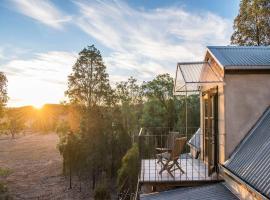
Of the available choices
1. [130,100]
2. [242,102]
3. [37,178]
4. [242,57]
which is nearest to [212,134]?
[242,102]

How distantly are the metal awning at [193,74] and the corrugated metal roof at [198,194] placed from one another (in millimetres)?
2966

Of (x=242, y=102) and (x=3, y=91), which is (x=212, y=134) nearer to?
(x=242, y=102)

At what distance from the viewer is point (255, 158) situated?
684cm

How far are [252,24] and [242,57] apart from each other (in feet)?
54.7

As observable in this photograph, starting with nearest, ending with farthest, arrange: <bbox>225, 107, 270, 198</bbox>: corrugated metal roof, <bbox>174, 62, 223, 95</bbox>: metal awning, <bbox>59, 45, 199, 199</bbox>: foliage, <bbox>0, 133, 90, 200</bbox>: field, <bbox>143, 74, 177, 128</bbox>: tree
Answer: <bbox>225, 107, 270, 198</bbox>: corrugated metal roof
<bbox>174, 62, 223, 95</bbox>: metal awning
<bbox>0, 133, 90, 200</bbox>: field
<bbox>59, 45, 199, 199</bbox>: foliage
<bbox>143, 74, 177, 128</bbox>: tree

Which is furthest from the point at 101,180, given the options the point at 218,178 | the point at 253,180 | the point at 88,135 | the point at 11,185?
the point at 253,180

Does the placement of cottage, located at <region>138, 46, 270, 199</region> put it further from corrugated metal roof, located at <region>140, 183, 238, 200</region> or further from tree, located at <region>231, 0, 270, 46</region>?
tree, located at <region>231, 0, 270, 46</region>

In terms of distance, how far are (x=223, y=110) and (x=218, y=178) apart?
188 centimetres

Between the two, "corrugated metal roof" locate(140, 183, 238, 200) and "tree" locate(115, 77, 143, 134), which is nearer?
"corrugated metal roof" locate(140, 183, 238, 200)

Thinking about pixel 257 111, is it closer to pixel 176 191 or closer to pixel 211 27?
pixel 176 191

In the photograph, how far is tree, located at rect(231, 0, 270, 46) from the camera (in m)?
23.2

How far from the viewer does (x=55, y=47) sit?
70.7 ft

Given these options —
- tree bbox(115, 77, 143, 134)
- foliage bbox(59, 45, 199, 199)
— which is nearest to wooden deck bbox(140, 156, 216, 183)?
foliage bbox(59, 45, 199, 199)

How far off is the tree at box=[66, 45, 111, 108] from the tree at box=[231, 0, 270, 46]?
1171 cm
